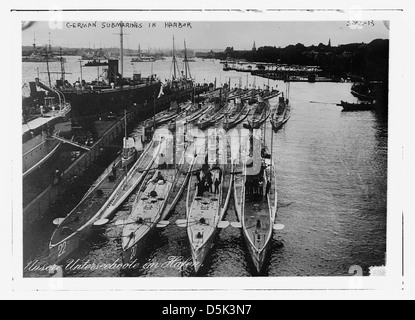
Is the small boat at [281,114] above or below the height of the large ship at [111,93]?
below

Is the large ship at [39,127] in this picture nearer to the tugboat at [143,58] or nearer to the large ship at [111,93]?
the large ship at [111,93]

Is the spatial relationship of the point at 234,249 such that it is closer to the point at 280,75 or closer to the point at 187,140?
the point at 187,140

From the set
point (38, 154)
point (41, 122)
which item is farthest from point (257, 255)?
point (41, 122)

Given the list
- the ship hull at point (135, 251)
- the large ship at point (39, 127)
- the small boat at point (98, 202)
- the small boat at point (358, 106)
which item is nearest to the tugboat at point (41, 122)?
the large ship at point (39, 127)

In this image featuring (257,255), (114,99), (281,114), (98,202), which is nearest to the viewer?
(257,255)

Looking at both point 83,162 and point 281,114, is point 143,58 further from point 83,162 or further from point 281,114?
point 281,114

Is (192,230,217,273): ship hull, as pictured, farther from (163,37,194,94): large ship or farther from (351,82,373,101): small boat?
(351,82,373,101): small boat
